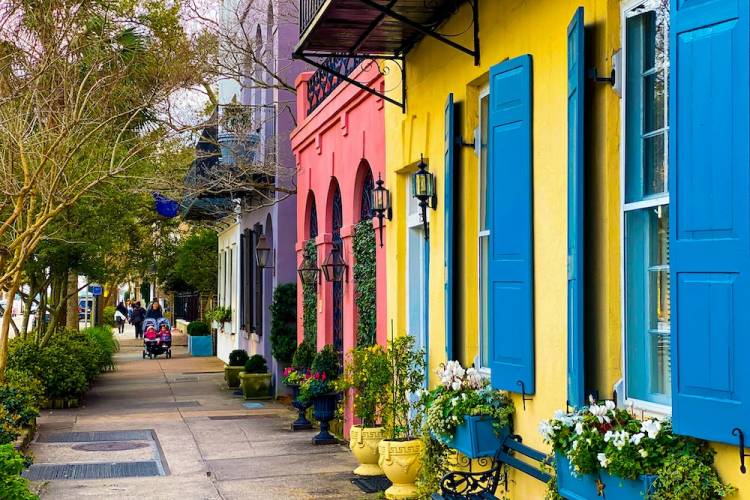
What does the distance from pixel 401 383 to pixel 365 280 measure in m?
2.80

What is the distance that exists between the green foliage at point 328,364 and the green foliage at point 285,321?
15.5ft

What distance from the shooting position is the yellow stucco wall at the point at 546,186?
5621mm

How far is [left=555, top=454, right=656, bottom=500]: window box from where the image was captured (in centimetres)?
460

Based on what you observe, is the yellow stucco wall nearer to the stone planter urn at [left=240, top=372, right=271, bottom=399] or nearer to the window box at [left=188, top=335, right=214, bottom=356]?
the stone planter urn at [left=240, top=372, right=271, bottom=399]

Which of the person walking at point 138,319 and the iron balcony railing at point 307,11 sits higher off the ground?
the iron balcony railing at point 307,11

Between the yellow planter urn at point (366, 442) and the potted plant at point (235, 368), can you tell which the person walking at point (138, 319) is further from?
the yellow planter urn at point (366, 442)

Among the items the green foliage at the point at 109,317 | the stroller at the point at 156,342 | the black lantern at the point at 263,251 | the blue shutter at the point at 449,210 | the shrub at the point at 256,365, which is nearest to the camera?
the blue shutter at the point at 449,210

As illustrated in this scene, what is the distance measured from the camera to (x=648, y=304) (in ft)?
17.7

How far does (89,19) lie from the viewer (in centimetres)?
1391

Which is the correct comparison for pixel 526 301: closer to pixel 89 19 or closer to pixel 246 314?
pixel 89 19

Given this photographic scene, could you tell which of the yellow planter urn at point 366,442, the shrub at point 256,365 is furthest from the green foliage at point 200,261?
the yellow planter urn at point 366,442

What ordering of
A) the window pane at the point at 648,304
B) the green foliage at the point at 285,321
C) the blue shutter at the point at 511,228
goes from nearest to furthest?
the window pane at the point at 648,304, the blue shutter at the point at 511,228, the green foliage at the point at 285,321

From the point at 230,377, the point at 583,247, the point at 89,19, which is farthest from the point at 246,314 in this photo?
the point at 583,247

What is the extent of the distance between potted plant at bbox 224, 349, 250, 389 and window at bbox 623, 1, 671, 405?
16058 millimetres
